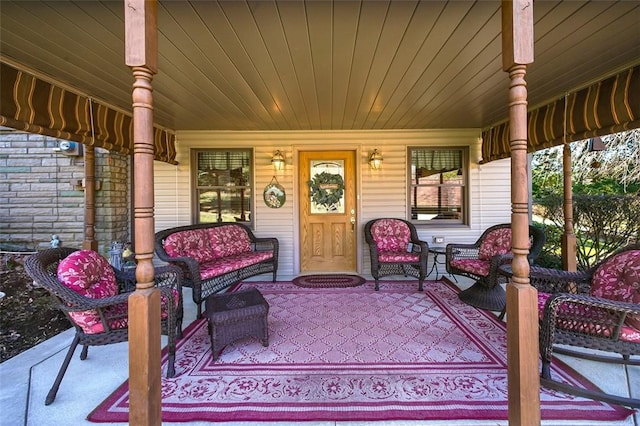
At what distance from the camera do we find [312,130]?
195 inches

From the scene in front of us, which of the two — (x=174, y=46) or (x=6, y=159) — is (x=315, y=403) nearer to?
(x=174, y=46)

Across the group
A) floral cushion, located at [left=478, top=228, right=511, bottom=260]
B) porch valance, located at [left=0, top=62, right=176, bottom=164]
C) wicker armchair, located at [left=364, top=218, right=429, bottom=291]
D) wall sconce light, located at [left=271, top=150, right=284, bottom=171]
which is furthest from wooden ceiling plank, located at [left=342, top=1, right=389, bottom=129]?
porch valance, located at [left=0, top=62, right=176, bottom=164]

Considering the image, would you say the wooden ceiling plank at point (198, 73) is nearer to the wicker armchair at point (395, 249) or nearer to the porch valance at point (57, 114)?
the porch valance at point (57, 114)

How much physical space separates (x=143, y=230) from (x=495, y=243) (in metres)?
4.30

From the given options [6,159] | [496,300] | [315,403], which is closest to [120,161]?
[6,159]

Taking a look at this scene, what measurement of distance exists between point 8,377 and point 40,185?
144 inches

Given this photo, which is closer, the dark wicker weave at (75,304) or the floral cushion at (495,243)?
the dark wicker weave at (75,304)

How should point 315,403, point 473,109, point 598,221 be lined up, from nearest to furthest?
point 315,403
point 473,109
point 598,221

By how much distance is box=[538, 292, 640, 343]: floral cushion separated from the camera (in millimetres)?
1784

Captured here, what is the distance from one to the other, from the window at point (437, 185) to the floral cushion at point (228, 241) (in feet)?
9.89

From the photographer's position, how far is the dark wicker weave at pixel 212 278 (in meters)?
3.20

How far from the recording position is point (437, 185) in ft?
16.8

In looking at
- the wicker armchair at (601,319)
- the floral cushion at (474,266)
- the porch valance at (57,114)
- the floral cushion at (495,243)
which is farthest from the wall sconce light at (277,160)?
the wicker armchair at (601,319)

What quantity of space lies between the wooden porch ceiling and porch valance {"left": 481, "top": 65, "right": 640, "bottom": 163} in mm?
165
